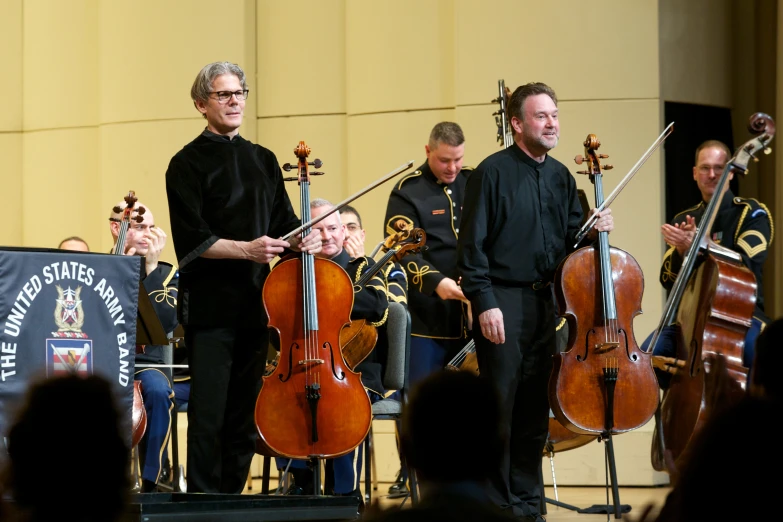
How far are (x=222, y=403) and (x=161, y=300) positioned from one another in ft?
5.51

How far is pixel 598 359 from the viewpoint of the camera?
152 inches

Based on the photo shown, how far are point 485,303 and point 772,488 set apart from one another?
265 cm

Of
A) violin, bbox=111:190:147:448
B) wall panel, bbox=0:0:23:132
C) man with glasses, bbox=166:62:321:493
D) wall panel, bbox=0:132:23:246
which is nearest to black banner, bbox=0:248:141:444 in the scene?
man with glasses, bbox=166:62:321:493

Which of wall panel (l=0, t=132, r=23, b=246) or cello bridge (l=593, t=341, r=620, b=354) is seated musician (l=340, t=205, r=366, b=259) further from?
wall panel (l=0, t=132, r=23, b=246)

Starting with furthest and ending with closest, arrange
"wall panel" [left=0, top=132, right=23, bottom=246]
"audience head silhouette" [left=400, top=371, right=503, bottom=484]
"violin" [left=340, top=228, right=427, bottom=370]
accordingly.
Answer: "wall panel" [left=0, top=132, right=23, bottom=246], "violin" [left=340, top=228, right=427, bottom=370], "audience head silhouette" [left=400, top=371, right=503, bottom=484]

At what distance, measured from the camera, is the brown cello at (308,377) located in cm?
377

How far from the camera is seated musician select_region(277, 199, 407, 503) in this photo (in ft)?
15.1

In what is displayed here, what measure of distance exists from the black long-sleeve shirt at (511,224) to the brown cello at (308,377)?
1.67ft

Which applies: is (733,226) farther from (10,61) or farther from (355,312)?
(10,61)

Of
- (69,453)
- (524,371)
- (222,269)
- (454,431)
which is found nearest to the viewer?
(69,453)

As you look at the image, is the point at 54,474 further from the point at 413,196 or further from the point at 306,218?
the point at 413,196

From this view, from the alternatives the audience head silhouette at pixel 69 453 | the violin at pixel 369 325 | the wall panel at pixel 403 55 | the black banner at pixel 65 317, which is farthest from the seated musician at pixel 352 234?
the audience head silhouette at pixel 69 453

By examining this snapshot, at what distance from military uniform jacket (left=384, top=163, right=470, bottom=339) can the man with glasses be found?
1.37m

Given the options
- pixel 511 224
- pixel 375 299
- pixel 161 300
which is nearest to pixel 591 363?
pixel 511 224
